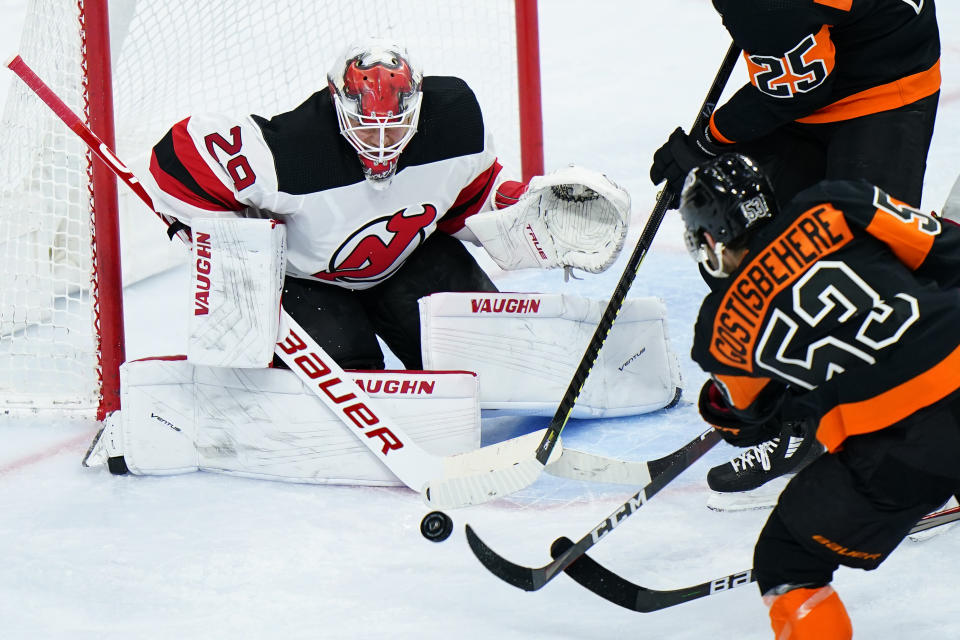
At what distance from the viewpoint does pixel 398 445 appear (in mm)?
2604

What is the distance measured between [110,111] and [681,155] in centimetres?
133

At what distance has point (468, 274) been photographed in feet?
9.71

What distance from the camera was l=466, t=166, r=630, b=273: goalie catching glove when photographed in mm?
2727

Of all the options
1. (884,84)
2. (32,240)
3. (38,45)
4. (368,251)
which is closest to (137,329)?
(32,240)

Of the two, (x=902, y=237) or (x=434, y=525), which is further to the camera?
(x=434, y=525)

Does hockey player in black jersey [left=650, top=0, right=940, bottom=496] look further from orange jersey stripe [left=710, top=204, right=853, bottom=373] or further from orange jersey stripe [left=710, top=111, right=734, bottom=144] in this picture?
orange jersey stripe [left=710, top=204, right=853, bottom=373]

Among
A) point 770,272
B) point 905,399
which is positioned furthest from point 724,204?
point 905,399

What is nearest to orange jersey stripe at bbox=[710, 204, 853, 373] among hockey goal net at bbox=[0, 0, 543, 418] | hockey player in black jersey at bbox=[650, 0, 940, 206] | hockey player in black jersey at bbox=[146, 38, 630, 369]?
hockey player in black jersey at bbox=[650, 0, 940, 206]

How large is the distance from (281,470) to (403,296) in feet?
1.72

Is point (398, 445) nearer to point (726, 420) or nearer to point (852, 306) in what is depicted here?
point (726, 420)

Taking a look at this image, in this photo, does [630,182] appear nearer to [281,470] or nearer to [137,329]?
[137,329]

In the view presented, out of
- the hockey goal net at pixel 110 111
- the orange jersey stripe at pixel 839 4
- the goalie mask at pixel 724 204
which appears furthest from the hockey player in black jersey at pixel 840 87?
the hockey goal net at pixel 110 111

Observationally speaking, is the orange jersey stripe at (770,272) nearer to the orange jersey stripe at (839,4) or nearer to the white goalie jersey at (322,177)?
the orange jersey stripe at (839,4)

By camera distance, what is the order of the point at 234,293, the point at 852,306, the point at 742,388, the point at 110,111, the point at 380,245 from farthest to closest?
Answer: the point at 110,111, the point at 380,245, the point at 234,293, the point at 742,388, the point at 852,306
